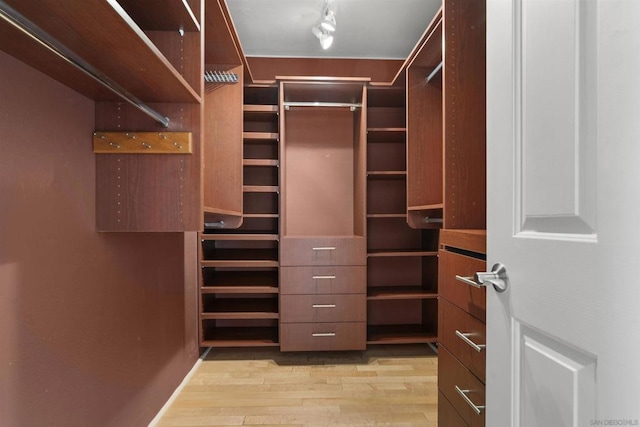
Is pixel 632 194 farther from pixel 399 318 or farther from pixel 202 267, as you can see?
pixel 399 318

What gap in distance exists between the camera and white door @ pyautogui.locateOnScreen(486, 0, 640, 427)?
0.49 meters

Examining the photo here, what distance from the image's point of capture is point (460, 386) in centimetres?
120

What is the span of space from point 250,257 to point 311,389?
3.44ft

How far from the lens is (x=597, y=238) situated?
1.74 feet

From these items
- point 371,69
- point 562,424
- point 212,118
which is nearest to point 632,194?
point 562,424

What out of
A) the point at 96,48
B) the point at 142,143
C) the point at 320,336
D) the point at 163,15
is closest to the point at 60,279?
the point at 142,143

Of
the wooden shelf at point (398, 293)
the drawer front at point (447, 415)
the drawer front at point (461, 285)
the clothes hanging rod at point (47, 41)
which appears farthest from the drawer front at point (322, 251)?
the clothes hanging rod at point (47, 41)

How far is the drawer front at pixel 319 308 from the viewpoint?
7.97 ft

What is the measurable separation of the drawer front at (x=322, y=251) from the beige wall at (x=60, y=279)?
97 centimetres

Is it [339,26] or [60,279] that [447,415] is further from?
[339,26]

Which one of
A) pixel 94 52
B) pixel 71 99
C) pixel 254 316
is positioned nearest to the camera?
pixel 94 52

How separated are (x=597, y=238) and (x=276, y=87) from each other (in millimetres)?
2355

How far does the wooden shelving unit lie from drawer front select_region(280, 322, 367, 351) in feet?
0.48

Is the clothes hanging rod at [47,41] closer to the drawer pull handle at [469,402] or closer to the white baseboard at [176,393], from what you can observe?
the drawer pull handle at [469,402]
